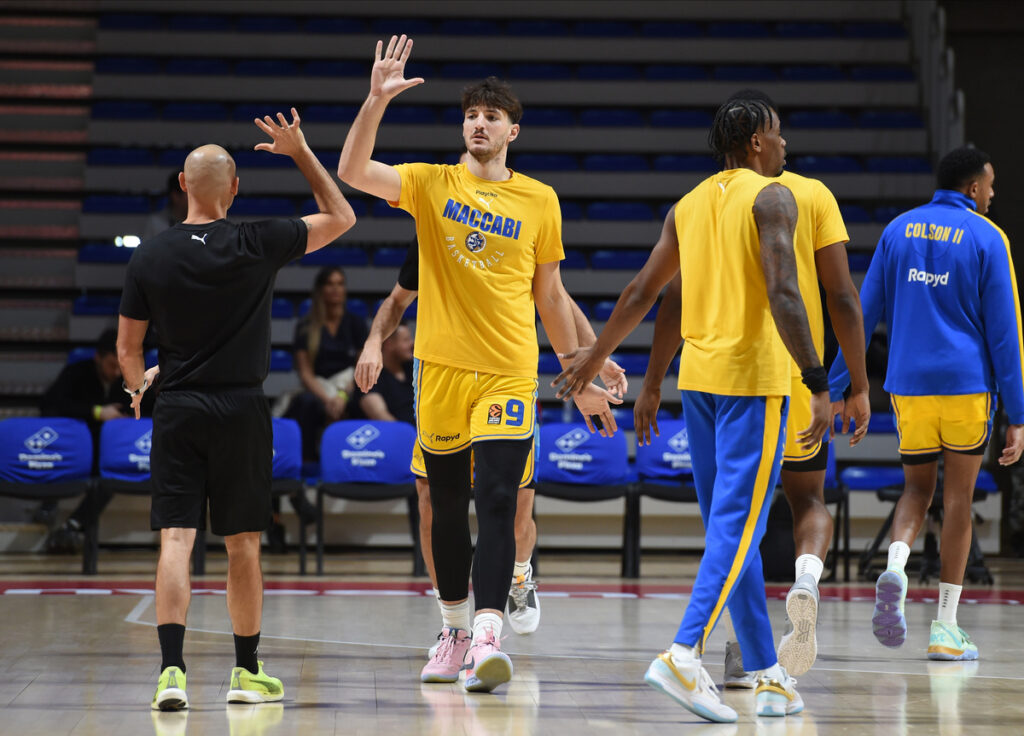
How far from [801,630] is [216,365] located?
1.81 metres

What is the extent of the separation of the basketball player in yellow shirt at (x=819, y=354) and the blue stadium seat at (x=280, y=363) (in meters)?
6.20

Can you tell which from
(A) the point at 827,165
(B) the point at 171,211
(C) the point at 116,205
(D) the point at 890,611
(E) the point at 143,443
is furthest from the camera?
(A) the point at 827,165

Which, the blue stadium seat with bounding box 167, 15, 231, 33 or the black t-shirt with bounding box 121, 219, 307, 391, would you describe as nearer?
the black t-shirt with bounding box 121, 219, 307, 391

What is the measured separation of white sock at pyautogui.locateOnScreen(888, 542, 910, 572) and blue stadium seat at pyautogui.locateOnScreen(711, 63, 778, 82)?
834 cm

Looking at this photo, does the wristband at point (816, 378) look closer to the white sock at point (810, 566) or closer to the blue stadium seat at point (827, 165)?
the white sock at point (810, 566)

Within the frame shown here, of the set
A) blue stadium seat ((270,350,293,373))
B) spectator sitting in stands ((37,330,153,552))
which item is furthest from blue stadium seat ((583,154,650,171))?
spectator sitting in stands ((37,330,153,552))

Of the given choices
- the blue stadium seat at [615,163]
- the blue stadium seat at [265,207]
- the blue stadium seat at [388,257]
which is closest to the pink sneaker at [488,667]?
the blue stadium seat at [388,257]

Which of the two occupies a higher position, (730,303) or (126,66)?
(126,66)

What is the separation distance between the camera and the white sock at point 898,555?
4.30 m

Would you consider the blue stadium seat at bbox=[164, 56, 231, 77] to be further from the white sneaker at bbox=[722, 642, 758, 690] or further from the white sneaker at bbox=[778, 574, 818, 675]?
the white sneaker at bbox=[778, 574, 818, 675]

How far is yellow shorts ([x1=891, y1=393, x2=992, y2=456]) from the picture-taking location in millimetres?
4535

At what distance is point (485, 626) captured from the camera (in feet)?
11.7

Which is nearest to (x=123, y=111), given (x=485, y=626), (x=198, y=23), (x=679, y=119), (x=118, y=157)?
(x=118, y=157)

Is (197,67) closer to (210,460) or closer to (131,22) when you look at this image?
(131,22)
